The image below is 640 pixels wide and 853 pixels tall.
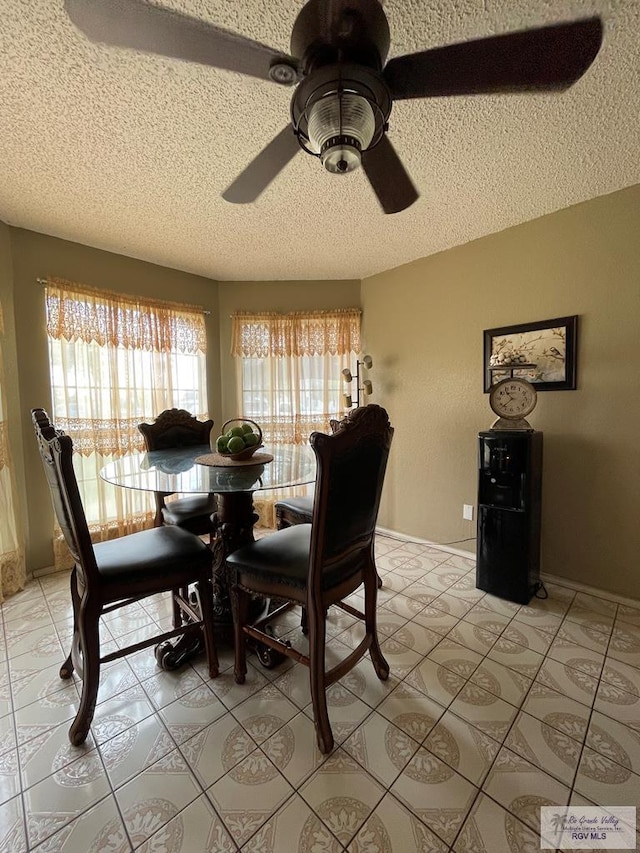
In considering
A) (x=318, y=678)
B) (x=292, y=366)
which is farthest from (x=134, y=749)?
(x=292, y=366)

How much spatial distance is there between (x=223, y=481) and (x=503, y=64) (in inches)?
64.9

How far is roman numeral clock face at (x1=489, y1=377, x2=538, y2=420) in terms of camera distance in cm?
215

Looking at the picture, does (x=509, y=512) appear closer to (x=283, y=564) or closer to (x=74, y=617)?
(x=283, y=564)

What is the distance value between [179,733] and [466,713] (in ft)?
3.60

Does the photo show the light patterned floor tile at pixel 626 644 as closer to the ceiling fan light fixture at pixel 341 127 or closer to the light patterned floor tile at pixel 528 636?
the light patterned floor tile at pixel 528 636

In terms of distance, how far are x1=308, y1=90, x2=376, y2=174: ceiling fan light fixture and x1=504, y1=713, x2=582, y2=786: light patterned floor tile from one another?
77.8 inches

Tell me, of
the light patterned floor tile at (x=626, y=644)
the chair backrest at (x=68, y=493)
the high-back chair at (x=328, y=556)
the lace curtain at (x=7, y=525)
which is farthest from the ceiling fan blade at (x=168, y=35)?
the light patterned floor tile at (x=626, y=644)

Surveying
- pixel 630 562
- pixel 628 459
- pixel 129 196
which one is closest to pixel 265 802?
pixel 630 562

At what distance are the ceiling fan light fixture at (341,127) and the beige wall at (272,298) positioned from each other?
2.38 meters

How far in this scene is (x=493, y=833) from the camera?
0.98 meters

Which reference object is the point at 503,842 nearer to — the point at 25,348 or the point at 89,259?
the point at 25,348

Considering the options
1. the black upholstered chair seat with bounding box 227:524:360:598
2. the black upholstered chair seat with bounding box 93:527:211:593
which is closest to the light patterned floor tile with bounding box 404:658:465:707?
the black upholstered chair seat with bounding box 227:524:360:598

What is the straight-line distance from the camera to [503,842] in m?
0.96

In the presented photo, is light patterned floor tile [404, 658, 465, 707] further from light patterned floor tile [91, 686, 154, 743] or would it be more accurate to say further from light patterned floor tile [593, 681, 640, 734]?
light patterned floor tile [91, 686, 154, 743]
